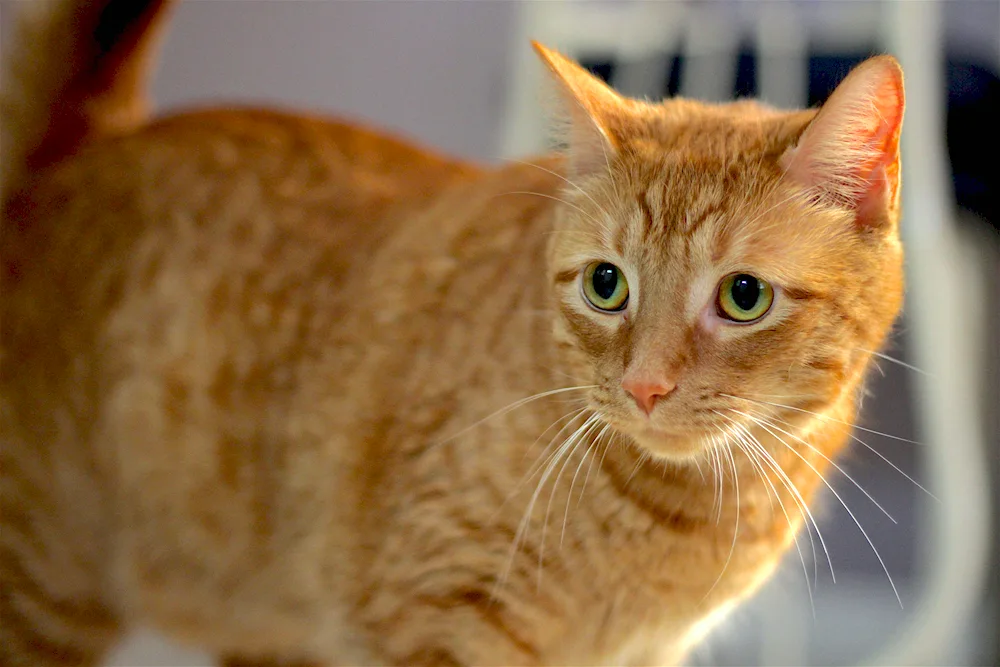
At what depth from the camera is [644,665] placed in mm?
1238

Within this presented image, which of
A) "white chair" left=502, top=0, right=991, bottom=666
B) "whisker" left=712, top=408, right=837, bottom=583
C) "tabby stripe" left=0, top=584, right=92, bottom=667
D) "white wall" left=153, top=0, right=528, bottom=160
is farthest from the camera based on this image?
"white wall" left=153, top=0, right=528, bottom=160

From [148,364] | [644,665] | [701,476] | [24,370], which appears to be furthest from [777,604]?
[24,370]

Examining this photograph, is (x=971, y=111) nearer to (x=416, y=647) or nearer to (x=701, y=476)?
(x=701, y=476)

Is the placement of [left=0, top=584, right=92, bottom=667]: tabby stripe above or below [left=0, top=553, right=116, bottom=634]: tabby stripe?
below

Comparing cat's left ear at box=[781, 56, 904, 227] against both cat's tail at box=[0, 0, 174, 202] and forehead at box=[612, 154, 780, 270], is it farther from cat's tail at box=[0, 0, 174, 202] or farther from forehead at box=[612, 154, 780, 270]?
cat's tail at box=[0, 0, 174, 202]

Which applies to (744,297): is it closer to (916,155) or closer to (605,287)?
(605,287)

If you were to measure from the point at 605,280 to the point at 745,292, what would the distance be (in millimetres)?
148

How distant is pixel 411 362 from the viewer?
1.25m

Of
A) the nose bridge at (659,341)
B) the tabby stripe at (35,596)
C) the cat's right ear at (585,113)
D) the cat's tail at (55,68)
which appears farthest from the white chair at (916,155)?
the tabby stripe at (35,596)

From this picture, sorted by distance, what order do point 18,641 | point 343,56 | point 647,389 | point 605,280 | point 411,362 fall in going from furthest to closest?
point 343,56 < point 18,641 < point 411,362 < point 605,280 < point 647,389

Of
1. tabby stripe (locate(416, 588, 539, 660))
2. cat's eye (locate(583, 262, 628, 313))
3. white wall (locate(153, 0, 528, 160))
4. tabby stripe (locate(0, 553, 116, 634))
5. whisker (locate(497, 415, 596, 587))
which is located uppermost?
white wall (locate(153, 0, 528, 160))

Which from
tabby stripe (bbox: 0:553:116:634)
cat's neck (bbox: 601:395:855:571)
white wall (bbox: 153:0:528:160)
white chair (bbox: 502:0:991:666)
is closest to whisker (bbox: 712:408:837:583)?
cat's neck (bbox: 601:395:855:571)

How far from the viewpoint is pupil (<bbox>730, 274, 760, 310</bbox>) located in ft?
3.12

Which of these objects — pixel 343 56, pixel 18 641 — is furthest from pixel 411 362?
pixel 343 56
